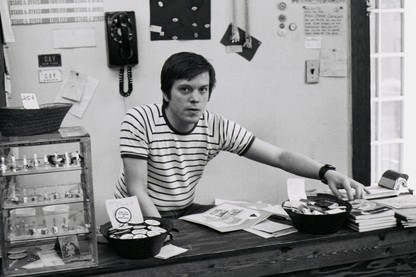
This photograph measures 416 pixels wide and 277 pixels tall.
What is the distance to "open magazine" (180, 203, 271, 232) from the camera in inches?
99.3

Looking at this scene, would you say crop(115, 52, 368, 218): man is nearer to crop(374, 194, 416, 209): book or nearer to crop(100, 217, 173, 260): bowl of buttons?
crop(374, 194, 416, 209): book

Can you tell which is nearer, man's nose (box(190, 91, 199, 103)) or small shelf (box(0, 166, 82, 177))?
small shelf (box(0, 166, 82, 177))

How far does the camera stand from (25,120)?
7.03ft

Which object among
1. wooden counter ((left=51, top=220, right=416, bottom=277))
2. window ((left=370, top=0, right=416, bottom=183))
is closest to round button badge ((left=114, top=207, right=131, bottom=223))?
wooden counter ((left=51, top=220, right=416, bottom=277))

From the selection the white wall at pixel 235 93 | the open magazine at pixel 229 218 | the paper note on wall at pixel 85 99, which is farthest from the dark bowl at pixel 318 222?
the paper note on wall at pixel 85 99

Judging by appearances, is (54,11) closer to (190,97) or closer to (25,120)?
(190,97)

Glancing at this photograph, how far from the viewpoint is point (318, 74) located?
4.03m

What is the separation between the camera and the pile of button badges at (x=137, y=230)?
219 cm

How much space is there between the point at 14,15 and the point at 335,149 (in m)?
2.29

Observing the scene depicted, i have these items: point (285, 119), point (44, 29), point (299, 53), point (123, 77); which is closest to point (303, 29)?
point (299, 53)

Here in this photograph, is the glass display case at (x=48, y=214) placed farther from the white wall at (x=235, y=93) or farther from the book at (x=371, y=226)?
the white wall at (x=235, y=93)

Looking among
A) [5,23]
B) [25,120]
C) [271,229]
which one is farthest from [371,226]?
[5,23]

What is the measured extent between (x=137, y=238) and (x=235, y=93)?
192cm

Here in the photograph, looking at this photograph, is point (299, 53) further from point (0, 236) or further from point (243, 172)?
point (0, 236)
